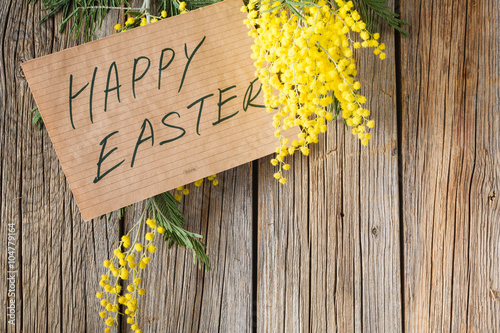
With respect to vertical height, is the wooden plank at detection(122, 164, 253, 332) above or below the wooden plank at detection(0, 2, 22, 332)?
below

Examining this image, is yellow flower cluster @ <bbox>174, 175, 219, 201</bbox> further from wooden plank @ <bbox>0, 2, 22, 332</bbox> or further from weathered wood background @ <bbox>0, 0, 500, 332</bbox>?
wooden plank @ <bbox>0, 2, 22, 332</bbox>

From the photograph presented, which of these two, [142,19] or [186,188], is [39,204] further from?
[142,19]

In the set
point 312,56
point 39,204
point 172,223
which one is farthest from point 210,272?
point 312,56

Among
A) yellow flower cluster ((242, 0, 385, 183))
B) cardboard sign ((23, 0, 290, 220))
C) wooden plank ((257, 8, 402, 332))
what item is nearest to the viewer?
yellow flower cluster ((242, 0, 385, 183))

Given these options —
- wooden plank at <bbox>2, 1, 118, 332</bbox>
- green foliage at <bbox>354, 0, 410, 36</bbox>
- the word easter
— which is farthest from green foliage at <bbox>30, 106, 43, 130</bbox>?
green foliage at <bbox>354, 0, 410, 36</bbox>

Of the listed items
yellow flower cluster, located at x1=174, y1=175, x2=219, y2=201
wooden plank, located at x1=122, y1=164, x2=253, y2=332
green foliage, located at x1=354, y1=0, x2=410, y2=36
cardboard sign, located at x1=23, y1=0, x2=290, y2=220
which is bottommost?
wooden plank, located at x1=122, y1=164, x2=253, y2=332

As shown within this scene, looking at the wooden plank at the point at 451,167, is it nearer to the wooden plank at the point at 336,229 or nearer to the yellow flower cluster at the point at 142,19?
the wooden plank at the point at 336,229
